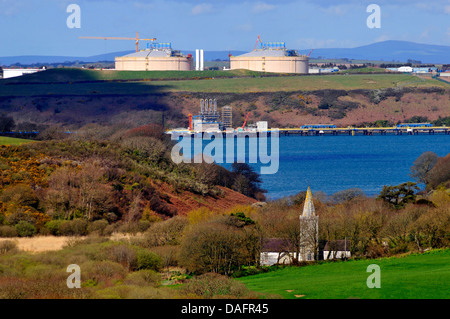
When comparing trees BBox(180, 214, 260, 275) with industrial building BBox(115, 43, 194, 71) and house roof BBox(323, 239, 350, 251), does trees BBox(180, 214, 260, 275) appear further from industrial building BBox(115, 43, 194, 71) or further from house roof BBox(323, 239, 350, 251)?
industrial building BBox(115, 43, 194, 71)

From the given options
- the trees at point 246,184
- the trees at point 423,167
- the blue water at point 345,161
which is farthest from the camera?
the blue water at point 345,161

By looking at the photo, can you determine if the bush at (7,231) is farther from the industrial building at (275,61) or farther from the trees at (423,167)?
the industrial building at (275,61)

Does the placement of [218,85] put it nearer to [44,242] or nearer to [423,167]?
[423,167]

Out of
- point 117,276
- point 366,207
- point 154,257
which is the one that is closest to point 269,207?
point 366,207

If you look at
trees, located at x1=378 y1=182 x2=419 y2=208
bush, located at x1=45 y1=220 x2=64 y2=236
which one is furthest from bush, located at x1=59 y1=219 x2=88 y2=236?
trees, located at x1=378 y1=182 x2=419 y2=208

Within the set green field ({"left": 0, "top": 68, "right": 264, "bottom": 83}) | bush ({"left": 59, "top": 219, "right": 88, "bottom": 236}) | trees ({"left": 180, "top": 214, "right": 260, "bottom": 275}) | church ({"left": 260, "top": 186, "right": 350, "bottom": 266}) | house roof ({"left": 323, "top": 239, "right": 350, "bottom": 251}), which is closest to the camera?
trees ({"left": 180, "top": 214, "right": 260, "bottom": 275})

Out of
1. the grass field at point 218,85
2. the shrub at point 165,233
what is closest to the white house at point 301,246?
the shrub at point 165,233
